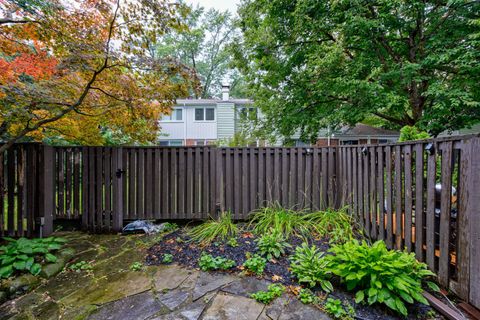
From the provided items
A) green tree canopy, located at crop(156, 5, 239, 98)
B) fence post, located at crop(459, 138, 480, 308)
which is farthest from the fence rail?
green tree canopy, located at crop(156, 5, 239, 98)

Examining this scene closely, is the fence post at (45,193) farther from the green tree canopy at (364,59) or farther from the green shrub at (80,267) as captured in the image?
the green tree canopy at (364,59)

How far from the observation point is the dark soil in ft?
5.88

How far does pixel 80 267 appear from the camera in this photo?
2.62 metres

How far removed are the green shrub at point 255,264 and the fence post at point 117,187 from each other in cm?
238

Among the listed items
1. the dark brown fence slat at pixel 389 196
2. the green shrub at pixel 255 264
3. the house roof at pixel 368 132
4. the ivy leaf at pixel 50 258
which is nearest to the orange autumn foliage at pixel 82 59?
the ivy leaf at pixel 50 258

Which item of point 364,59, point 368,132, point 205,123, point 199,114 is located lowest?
point 368,132

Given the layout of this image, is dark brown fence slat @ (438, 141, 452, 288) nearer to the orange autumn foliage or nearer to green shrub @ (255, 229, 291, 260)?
green shrub @ (255, 229, 291, 260)

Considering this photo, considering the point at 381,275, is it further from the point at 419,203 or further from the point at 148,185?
the point at 148,185

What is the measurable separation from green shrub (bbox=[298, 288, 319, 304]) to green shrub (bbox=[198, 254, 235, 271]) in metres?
0.76

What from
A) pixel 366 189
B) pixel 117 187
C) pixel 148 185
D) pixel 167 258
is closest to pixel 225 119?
pixel 148 185

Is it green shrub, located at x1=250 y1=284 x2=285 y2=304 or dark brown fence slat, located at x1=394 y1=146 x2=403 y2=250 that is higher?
dark brown fence slat, located at x1=394 y1=146 x2=403 y2=250

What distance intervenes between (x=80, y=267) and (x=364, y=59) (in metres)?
8.57

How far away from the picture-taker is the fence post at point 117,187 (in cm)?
376

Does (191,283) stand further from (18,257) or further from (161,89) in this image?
(161,89)
